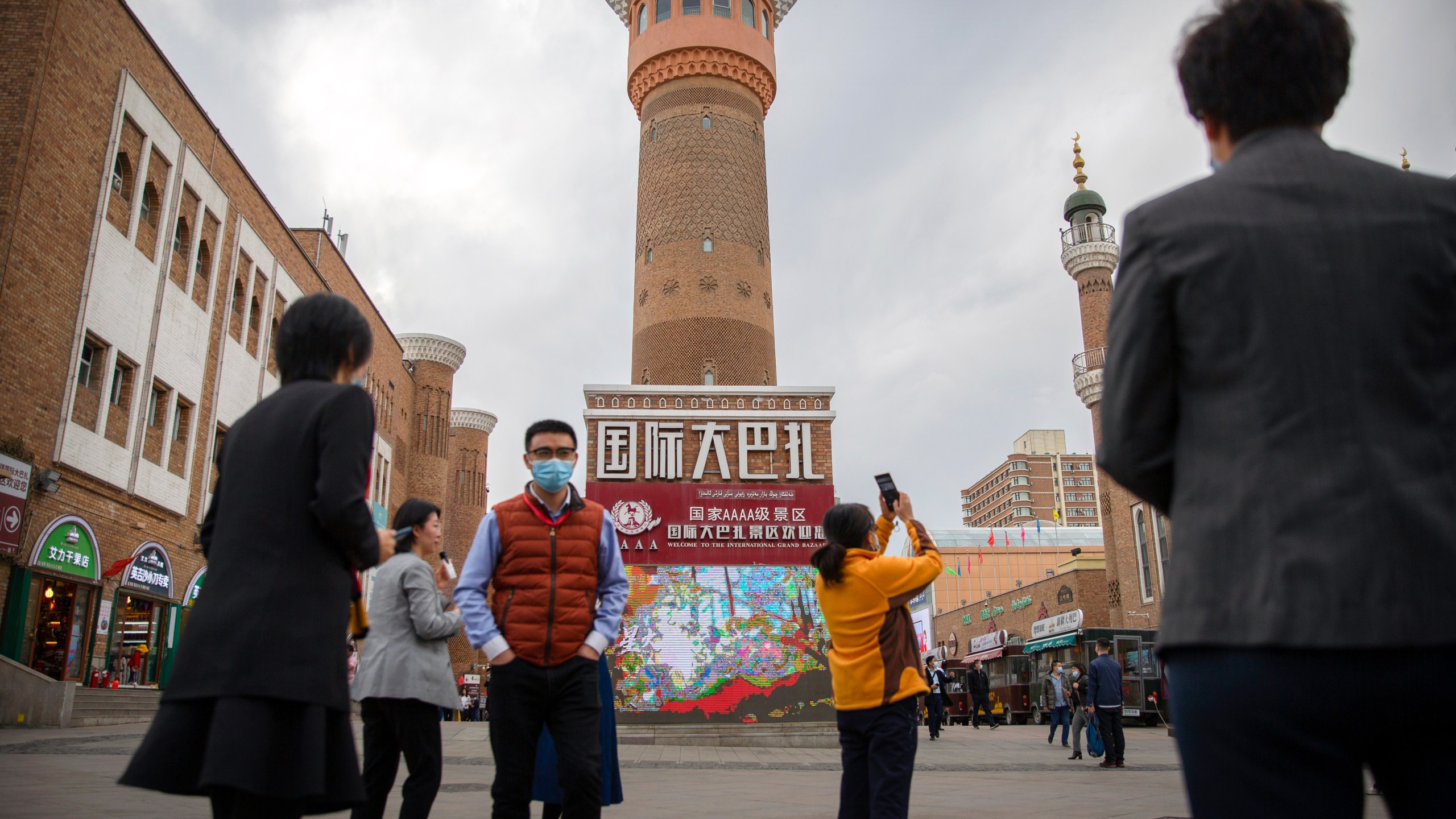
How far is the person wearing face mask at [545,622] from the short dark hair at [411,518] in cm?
58

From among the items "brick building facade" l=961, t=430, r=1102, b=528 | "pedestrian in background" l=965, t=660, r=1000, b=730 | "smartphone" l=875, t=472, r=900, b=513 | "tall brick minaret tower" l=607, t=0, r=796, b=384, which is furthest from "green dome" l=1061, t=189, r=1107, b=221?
"brick building facade" l=961, t=430, r=1102, b=528

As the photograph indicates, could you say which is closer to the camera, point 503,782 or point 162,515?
point 503,782

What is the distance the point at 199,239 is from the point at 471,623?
2158 centimetres

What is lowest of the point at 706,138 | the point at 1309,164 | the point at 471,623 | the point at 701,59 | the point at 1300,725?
the point at 1300,725

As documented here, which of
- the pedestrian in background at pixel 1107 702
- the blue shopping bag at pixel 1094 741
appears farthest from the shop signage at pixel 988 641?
the pedestrian in background at pixel 1107 702

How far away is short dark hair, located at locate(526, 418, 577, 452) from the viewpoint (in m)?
4.33

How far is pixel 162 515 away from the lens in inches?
807

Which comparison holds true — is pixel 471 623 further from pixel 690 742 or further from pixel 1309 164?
pixel 690 742

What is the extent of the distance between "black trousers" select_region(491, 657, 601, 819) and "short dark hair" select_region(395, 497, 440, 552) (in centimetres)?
104

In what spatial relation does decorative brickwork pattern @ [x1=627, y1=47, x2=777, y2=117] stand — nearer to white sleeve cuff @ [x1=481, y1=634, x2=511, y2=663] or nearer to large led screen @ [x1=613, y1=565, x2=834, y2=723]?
large led screen @ [x1=613, y1=565, x2=834, y2=723]

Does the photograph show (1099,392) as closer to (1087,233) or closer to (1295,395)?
(1087,233)

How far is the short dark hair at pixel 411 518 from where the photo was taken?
465 cm

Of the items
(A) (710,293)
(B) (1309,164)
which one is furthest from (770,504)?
(B) (1309,164)

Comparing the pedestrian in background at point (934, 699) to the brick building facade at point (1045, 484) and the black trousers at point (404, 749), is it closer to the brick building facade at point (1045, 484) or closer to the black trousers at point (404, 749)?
the black trousers at point (404, 749)
